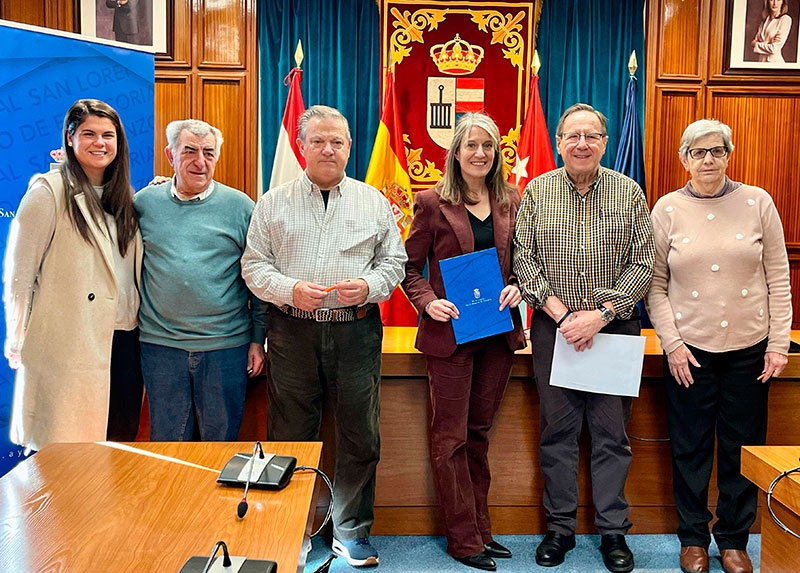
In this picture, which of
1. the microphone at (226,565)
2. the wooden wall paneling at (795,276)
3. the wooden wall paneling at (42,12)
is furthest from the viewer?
the wooden wall paneling at (795,276)

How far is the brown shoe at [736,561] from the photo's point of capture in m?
2.50

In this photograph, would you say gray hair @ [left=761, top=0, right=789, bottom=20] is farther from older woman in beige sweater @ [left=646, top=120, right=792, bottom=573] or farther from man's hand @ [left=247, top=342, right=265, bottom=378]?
man's hand @ [left=247, top=342, right=265, bottom=378]

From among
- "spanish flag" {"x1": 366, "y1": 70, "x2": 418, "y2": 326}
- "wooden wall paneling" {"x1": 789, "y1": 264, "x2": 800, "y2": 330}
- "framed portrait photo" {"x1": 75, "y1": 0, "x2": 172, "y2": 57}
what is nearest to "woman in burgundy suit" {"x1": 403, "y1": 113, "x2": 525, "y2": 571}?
"spanish flag" {"x1": 366, "y1": 70, "x2": 418, "y2": 326}

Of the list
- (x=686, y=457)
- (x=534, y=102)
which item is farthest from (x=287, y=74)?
(x=686, y=457)

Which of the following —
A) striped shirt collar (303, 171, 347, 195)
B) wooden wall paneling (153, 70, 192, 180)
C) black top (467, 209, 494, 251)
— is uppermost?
wooden wall paneling (153, 70, 192, 180)

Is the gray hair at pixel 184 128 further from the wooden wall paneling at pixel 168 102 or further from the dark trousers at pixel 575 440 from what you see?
the wooden wall paneling at pixel 168 102

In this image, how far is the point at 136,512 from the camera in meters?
1.32

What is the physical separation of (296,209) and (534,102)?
7.54ft

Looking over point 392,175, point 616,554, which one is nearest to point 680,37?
point 392,175

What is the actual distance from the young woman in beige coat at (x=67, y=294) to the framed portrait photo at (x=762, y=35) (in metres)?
3.62

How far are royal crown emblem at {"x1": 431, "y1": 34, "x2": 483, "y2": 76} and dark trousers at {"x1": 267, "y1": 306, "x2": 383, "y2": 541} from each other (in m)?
2.28

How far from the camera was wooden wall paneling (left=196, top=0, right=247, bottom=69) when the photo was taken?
4211mm

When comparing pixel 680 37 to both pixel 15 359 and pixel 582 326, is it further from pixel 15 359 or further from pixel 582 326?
pixel 15 359

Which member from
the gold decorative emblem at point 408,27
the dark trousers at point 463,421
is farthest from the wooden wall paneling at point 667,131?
the dark trousers at point 463,421
